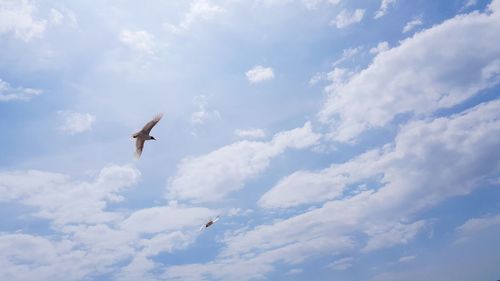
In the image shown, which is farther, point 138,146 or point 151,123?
point 138,146

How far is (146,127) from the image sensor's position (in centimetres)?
5344

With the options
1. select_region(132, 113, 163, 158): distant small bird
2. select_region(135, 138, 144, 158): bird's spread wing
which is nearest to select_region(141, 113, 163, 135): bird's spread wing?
select_region(132, 113, 163, 158): distant small bird

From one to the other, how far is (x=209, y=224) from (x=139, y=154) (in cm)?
1339

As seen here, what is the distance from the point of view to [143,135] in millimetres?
55000

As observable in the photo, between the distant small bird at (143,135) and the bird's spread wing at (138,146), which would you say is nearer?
the distant small bird at (143,135)

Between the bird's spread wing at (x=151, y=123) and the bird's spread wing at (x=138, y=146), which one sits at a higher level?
the bird's spread wing at (x=151, y=123)

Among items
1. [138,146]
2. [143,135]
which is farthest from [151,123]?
[138,146]

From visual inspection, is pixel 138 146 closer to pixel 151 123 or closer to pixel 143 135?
pixel 143 135

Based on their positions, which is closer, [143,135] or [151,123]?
[151,123]

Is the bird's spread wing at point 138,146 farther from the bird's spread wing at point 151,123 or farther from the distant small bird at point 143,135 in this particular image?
the bird's spread wing at point 151,123

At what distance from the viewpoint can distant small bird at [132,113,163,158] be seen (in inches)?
2080

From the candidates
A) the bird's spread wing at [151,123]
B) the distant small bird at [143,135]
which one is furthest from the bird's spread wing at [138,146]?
the bird's spread wing at [151,123]

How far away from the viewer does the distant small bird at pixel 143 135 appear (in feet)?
173

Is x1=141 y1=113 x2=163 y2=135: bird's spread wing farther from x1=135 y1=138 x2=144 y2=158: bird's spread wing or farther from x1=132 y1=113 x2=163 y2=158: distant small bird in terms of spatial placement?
x1=135 y1=138 x2=144 y2=158: bird's spread wing
